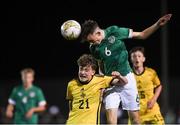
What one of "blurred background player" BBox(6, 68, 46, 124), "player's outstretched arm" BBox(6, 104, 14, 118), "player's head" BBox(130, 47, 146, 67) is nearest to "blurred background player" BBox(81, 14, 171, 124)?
"player's head" BBox(130, 47, 146, 67)

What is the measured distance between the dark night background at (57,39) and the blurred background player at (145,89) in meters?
6.44

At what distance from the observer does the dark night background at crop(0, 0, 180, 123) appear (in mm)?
17391

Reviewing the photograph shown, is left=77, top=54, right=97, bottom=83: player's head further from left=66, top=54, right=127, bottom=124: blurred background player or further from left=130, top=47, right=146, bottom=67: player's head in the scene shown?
left=130, top=47, right=146, bottom=67: player's head

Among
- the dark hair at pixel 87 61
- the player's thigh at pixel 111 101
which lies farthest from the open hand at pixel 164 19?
the player's thigh at pixel 111 101

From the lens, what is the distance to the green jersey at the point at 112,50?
901cm

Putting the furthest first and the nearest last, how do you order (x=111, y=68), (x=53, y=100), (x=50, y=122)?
(x=53, y=100)
(x=50, y=122)
(x=111, y=68)

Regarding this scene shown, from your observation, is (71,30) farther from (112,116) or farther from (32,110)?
(32,110)

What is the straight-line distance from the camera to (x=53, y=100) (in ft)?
56.3

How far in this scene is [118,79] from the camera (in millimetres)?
8758

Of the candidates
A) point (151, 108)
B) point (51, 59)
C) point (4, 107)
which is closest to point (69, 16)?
point (51, 59)

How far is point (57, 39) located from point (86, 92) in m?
9.90

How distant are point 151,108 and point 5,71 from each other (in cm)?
899

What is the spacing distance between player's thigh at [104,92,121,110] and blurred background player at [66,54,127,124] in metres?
0.51

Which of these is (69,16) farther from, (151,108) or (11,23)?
(151,108)
